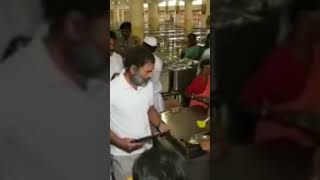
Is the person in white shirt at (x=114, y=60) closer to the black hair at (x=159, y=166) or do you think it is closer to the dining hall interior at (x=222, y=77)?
the dining hall interior at (x=222, y=77)

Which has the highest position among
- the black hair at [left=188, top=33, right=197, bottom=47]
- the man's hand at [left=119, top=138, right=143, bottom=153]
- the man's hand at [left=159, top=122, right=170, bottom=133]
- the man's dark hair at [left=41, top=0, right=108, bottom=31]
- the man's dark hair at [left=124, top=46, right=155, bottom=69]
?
the man's dark hair at [left=41, top=0, right=108, bottom=31]

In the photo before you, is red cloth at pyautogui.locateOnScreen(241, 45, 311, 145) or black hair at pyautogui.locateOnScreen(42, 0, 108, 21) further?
red cloth at pyautogui.locateOnScreen(241, 45, 311, 145)

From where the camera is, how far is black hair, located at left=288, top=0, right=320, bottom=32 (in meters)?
2.05

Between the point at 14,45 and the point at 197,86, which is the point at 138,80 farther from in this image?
the point at 14,45

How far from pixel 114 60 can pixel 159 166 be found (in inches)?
17.8

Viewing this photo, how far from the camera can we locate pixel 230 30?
2.07 metres

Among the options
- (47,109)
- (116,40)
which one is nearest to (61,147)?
(47,109)

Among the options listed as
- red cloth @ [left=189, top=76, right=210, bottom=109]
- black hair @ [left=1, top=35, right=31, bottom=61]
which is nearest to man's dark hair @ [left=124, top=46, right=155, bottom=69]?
red cloth @ [left=189, top=76, right=210, bottom=109]

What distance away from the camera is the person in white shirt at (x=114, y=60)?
2.01 m

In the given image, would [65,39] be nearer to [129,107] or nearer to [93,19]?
[93,19]

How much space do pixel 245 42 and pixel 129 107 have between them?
1.66 feet

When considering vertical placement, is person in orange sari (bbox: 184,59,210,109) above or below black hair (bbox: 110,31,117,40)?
below

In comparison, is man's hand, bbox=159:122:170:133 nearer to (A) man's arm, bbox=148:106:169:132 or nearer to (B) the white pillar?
(A) man's arm, bbox=148:106:169:132

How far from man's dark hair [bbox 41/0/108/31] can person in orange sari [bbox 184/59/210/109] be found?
43 cm
